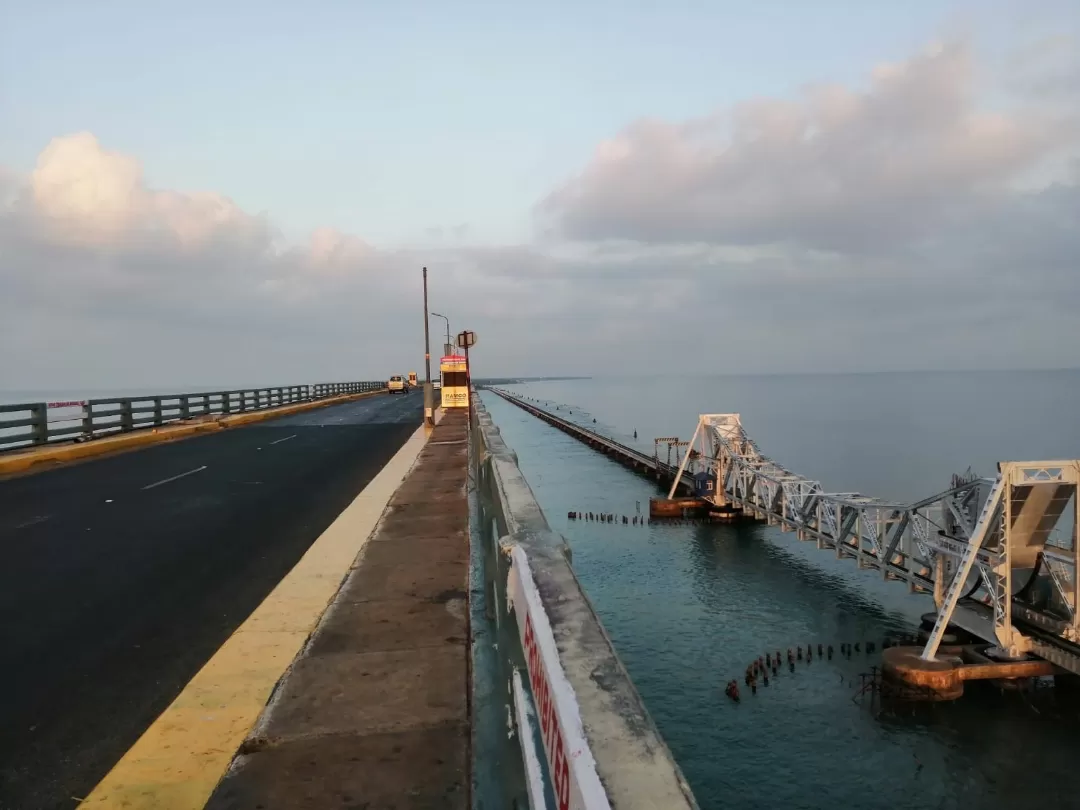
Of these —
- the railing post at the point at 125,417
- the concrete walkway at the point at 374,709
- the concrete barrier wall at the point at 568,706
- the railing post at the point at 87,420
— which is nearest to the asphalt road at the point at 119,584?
the concrete walkway at the point at 374,709

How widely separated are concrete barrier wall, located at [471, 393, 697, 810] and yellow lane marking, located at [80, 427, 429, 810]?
1.90 metres

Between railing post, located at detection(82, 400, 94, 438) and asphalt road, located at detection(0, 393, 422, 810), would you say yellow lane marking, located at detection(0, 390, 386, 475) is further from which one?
asphalt road, located at detection(0, 393, 422, 810)

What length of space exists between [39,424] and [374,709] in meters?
22.8

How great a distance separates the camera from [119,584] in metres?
8.46

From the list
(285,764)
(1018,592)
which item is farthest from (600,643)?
(1018,592)

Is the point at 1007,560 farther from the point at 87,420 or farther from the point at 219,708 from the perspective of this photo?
the point at 87,420

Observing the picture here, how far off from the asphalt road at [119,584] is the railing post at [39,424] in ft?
12.8

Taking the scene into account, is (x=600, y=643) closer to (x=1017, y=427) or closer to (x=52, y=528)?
(x=52, y=528)

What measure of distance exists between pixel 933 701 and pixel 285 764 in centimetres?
2274

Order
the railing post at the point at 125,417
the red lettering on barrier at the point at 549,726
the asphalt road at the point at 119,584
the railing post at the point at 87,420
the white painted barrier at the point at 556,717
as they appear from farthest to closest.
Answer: the railing post at the point at 125,417, the railing post at the point at 87,420, the asphalt road at the point at 119,584, the red lettering on barrier at the point at 549,726, the white painted barrier at the point at 556,717

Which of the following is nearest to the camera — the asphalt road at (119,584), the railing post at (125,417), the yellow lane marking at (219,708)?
the yellow lane marking at (219,708)

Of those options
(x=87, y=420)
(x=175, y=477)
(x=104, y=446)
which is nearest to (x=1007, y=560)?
(x=175, y=477)

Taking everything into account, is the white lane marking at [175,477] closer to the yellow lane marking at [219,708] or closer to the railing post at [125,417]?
the yellow lane marking at [219,708]

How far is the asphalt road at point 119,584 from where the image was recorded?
4910 mm
